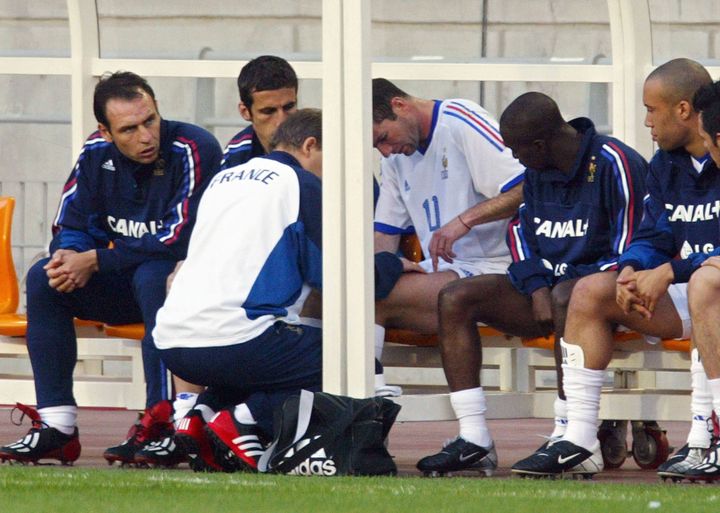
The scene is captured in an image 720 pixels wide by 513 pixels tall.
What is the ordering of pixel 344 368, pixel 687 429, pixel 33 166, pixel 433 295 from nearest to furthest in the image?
pixel 344 368 → pixel 433 295 → pixel 687 429 → pixel 33 166

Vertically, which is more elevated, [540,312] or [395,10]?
[395,10]

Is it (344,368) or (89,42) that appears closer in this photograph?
(344,368)

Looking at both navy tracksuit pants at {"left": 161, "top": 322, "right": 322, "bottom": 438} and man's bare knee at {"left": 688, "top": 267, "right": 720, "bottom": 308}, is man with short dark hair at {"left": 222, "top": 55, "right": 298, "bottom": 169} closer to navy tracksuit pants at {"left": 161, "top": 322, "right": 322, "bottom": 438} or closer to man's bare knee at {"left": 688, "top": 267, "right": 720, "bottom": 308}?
navy tracksuit pants at {"left": 161, "top": 322, "right": 322, "bottom": 438}

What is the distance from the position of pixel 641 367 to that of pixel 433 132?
124 centimetres

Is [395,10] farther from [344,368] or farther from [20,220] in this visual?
[344,368]

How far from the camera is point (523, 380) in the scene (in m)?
7.82

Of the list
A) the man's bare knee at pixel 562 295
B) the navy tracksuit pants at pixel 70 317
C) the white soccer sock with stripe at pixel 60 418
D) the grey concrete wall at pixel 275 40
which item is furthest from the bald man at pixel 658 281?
the grey concrete wall at pixel 275 40

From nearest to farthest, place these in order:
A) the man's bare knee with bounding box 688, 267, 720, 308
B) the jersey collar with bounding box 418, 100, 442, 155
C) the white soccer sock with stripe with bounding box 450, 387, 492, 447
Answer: the man's bare knee with bounding box 688, 267, 720, 308
the white soccer sock with stripe with bounding box 450, 387, 492, 447
the jersey collar with bounding box 418, 100, 442, 155

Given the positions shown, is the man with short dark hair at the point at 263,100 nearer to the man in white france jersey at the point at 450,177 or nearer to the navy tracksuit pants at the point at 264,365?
the man in white france jersey at the point at 450,177

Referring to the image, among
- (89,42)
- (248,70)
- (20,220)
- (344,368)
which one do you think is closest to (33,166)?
(20,220)

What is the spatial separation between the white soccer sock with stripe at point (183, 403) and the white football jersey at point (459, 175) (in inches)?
44.4

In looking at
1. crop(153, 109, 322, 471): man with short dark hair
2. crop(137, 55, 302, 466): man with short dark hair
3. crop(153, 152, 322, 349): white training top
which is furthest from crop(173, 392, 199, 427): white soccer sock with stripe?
crop(137, 55, 302, 466): man with short dark hair

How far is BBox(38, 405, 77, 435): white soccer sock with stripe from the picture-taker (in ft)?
23.0

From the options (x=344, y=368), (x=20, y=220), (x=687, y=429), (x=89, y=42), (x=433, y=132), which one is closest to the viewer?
(x=344, y=368)
